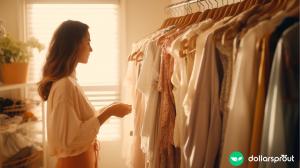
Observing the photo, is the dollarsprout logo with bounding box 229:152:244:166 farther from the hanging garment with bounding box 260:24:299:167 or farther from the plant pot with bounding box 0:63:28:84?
the plant pot with bounding box 0:63:28:84

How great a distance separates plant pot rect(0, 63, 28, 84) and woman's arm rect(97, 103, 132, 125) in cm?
77

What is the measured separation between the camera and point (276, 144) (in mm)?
765

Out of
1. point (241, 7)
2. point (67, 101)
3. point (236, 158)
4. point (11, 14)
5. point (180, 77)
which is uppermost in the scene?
point (11, 14)

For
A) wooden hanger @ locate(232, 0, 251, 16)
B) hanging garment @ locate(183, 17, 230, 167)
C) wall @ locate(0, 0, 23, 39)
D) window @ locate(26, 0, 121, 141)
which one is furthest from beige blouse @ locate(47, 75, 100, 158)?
wall @ locate(0, 0, 23, 39)

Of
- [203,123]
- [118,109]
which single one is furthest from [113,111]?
[203,123]

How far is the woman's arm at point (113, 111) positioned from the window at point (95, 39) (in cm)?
93

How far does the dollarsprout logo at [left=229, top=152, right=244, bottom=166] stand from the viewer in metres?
0.90

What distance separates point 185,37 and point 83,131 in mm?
654

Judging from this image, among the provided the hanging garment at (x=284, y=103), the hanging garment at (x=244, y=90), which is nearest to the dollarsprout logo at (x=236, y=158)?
the hanging garment at (x=244, y=90)

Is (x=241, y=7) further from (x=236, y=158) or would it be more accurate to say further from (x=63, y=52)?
(x=63, y=52)

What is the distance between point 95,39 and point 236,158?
1.84 m

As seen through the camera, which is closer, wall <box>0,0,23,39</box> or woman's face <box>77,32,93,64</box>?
woman's face <box>77,32,93,64</box>

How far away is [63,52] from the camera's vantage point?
1349 millimetres

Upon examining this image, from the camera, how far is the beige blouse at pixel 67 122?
130 cm
